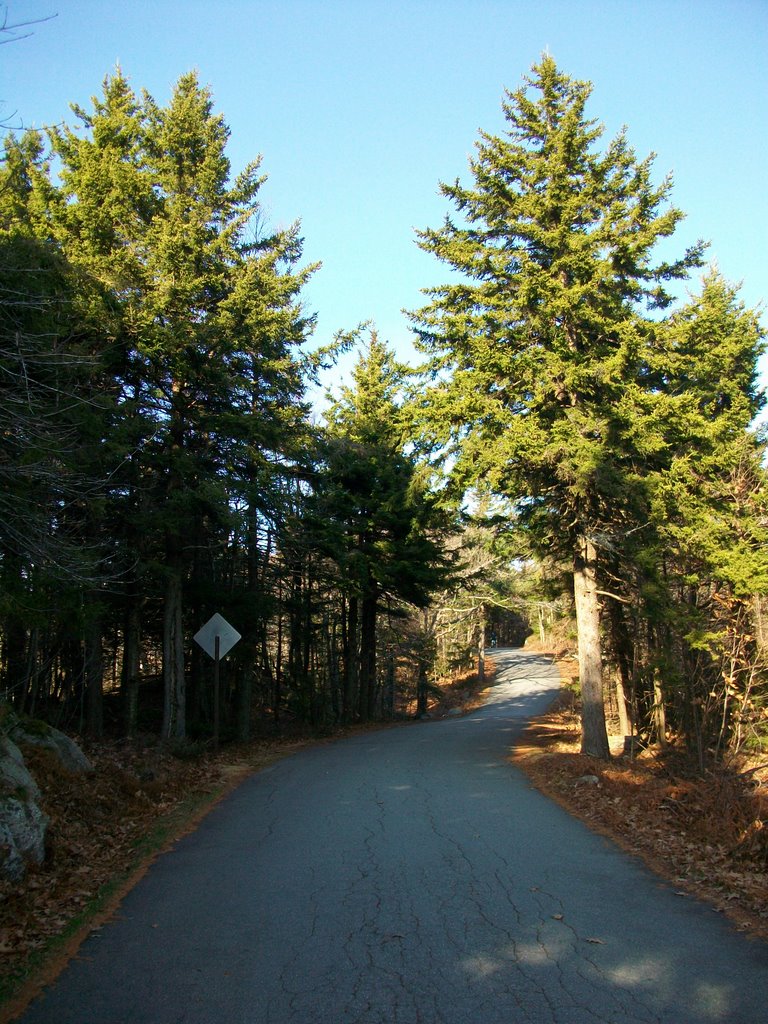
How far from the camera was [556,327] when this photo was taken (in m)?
15.0

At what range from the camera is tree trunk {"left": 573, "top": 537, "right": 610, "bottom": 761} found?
14.9 meters

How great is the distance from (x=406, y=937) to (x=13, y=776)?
4.48 m

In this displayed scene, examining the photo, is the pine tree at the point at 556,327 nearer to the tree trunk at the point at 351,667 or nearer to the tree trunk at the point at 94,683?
the tree trunk at the point at 94,683

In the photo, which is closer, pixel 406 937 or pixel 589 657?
pixel 406 937

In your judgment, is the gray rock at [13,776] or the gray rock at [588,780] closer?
the gray rock at [13,776]

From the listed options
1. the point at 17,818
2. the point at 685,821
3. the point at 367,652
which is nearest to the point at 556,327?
the point at 685,821

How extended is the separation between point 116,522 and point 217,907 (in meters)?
11.7

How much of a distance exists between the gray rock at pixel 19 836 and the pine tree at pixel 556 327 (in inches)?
389

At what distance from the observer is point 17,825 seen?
257 inches

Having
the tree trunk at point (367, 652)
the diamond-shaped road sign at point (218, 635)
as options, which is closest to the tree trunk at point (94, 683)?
the diamond-shaped road sign at point (218, 635)

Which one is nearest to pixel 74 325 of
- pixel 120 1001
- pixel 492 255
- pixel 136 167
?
pixel 136 167

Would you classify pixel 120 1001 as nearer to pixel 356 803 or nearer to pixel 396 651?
pixel 356 803

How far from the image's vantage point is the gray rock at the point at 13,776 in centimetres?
690

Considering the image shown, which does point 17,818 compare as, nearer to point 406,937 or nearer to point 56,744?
point 56,744
